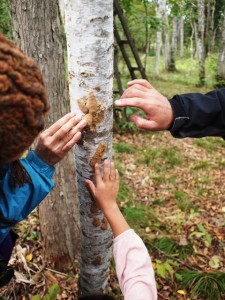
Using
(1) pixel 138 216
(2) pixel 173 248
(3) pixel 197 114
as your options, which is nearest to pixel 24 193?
(3) pixel 197 114

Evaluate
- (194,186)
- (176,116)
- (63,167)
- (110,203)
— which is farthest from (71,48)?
(194,186)

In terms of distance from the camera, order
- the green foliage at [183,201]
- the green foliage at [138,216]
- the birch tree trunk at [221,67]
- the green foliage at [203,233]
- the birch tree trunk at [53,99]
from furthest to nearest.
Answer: the birch tree trunk at [221,67] → the green foliage at [183,201] → the green foliage at [138,216] → the green foliage at [203,233] → the birch tree trunk at [53,99]

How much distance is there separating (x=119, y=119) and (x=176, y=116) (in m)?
4.95

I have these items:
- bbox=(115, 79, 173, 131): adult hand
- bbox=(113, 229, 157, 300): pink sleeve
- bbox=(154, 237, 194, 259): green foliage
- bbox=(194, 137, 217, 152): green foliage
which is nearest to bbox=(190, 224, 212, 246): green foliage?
bbox=(154, 237, 194, 259): green foliage

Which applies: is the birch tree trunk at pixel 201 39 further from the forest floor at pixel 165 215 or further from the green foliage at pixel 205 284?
the green foliage at pixel 205 284

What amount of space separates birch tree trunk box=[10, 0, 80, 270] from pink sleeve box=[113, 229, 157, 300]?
1.24 m

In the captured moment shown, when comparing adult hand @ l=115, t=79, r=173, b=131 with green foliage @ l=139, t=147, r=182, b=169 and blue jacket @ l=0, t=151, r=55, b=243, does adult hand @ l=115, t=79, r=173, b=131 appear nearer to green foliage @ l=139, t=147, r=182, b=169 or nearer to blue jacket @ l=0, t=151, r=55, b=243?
blue jacket @ l=0, t=151, r=55, b=243

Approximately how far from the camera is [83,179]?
1848 mm

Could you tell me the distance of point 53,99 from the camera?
248 cm

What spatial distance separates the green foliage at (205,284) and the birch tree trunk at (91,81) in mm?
1434

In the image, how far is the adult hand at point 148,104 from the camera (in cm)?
162

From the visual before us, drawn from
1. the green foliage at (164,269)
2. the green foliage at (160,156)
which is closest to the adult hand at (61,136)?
the green foliage at (164,269)

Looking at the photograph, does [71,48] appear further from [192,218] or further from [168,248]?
[192,218]

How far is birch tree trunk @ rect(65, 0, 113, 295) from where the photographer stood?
144cm
